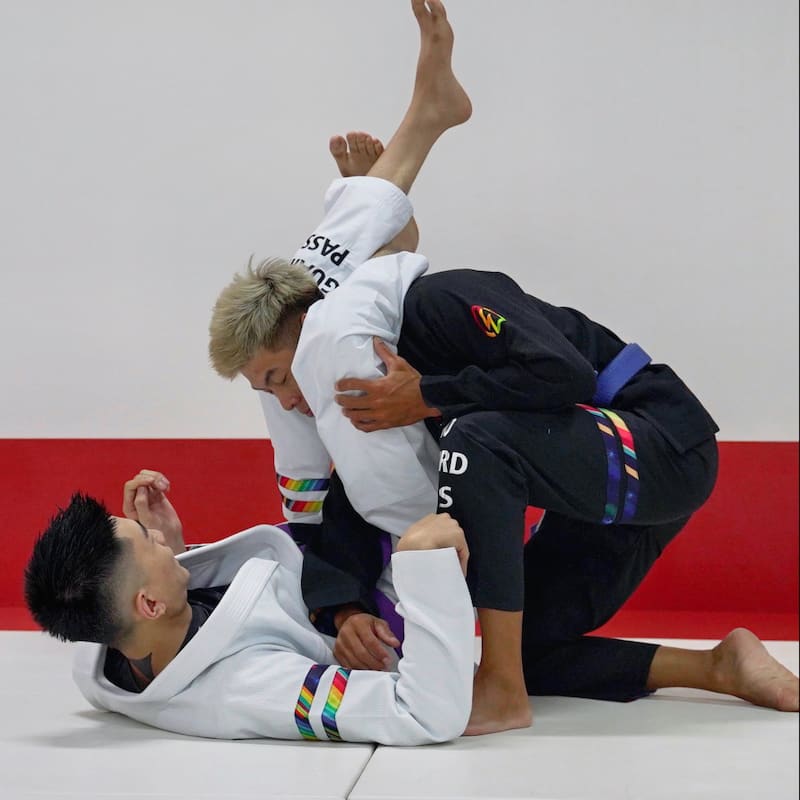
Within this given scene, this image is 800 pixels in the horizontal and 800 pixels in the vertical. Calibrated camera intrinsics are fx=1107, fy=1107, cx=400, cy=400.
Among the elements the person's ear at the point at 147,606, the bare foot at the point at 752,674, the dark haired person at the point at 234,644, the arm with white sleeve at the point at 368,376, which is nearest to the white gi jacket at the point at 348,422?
the arm with white sleeve at the point at 368,376

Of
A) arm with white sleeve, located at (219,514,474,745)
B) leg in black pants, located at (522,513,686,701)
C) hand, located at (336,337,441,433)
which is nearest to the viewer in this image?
arm with white sleeve, located at (219,514,474,745)

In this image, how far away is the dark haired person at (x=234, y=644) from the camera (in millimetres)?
1342

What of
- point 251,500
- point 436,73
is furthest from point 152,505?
point 436,73

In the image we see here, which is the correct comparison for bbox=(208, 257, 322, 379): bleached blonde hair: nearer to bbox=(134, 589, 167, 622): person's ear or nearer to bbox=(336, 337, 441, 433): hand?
bbox=(336, 337, 441, 433): hand

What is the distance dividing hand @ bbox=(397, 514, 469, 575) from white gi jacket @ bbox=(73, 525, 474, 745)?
15 mm

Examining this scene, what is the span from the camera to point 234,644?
144 centimetres

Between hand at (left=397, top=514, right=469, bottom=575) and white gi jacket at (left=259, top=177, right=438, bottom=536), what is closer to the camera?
hand at (left=397, top=514, right=469, bottom=575)

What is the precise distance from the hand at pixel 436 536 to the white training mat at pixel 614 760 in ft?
0.77

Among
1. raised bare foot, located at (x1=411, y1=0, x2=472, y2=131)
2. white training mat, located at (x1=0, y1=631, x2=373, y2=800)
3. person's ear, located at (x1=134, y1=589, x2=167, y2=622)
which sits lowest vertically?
white training mat, located at (x1=0, y1=631, x2=373, y2=800)

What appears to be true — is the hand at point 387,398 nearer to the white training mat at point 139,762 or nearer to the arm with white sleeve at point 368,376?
the arm with white sleeve at point 368,376

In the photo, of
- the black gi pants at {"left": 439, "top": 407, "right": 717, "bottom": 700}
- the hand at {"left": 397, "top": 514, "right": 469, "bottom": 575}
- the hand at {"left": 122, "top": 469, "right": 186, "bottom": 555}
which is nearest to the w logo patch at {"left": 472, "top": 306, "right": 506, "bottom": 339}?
the black gi pants at {"left": 439, "top": 407, "right": 717, "bottom": 700}

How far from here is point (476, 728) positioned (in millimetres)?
1427

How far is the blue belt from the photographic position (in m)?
1.61

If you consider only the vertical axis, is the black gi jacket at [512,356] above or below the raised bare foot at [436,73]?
below
